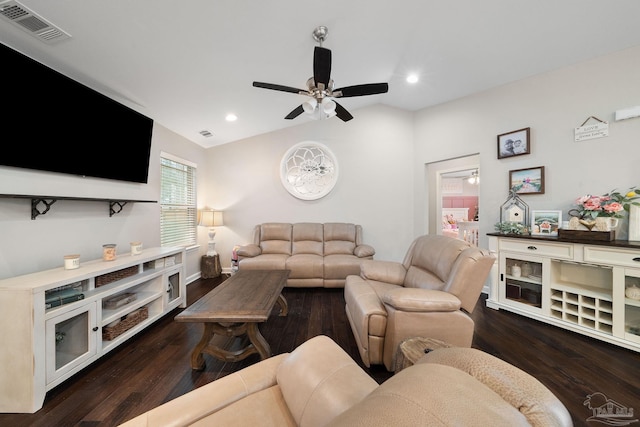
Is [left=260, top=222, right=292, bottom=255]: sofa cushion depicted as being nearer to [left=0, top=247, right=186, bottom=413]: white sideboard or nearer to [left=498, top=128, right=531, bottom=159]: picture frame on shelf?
[left=0, top=247, right=186, bottom=413]: white sideboard

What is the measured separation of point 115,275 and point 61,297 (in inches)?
19.6

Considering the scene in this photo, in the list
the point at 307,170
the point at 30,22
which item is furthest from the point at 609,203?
the point at 30,22

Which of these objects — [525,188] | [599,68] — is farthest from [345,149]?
[599,68]

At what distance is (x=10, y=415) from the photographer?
4.58 feet

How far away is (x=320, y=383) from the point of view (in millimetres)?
782

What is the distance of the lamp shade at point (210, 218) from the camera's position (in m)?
4.09

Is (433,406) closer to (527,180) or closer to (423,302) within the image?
(423,302)

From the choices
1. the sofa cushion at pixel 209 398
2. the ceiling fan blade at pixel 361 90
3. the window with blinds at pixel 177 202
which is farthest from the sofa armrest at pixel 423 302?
the window with blinds at pixel 177 202

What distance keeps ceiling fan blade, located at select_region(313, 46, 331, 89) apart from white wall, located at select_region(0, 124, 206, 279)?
2401 mm

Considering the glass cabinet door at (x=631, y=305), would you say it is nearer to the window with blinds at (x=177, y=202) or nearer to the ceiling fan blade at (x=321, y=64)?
the ceiling fan blade at (x=321, y=64)

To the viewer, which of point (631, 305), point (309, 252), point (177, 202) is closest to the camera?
point (631, 305)

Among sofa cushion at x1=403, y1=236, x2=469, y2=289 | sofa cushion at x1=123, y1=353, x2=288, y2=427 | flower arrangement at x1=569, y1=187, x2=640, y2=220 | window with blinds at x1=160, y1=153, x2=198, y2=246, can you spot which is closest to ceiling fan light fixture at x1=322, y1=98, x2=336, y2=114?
sofa cushion at x1=403, y1=236, x2=469, y2=289

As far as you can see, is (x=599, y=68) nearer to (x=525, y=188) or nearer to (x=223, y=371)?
(x=525, y=188)

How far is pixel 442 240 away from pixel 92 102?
341cm
